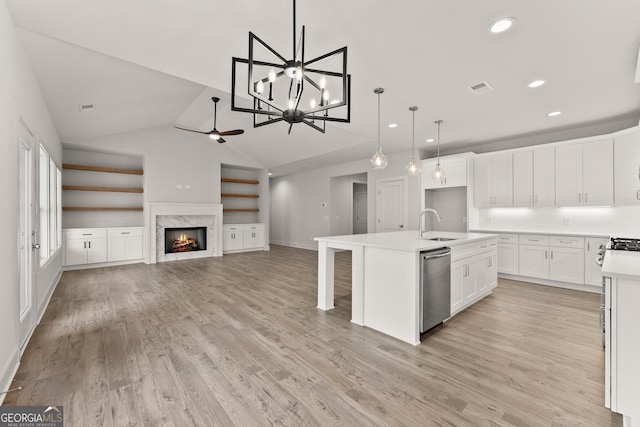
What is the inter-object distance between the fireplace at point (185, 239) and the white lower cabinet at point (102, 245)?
27.3 inches

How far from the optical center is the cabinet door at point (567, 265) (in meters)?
4.44

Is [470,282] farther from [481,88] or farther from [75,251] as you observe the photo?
[75,251]

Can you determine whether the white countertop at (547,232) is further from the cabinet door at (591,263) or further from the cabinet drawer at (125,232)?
the cabinet drawer at (125,232)

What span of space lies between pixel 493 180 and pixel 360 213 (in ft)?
16.6

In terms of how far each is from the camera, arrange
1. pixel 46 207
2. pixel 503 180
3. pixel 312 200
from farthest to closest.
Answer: pixel 312 200 → pixel 503 180 → pixel 46 207

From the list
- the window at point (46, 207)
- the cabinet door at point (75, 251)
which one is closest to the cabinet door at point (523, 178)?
the window at point (46, 207)

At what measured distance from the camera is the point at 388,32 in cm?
261

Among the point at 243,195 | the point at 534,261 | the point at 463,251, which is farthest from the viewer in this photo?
the point at 243,195

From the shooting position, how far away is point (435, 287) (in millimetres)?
2857

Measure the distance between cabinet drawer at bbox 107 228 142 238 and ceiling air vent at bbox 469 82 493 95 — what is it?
24.3 ft

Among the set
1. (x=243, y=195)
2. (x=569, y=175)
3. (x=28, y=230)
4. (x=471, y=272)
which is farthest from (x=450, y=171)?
(x=28, y=230)

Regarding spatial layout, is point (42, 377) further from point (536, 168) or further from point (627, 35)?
point (536, 168)

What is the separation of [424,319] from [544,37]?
280cm

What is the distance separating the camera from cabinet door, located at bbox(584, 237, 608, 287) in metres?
4.29
